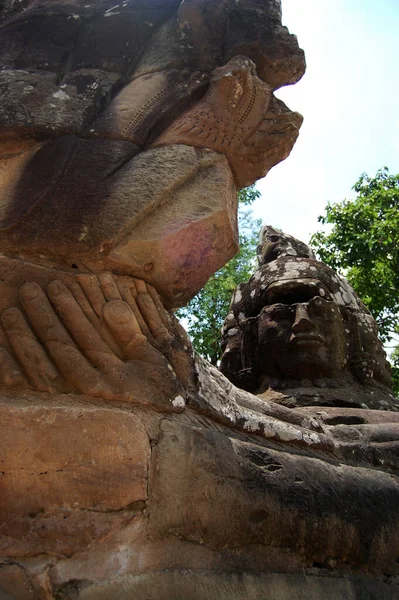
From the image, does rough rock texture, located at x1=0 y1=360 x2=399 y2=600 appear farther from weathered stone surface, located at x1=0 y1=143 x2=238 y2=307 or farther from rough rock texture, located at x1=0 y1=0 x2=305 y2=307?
rough rock texture, located at x1=0 y1=0 x2=305 y2=307

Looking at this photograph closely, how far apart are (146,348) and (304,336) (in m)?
2.49

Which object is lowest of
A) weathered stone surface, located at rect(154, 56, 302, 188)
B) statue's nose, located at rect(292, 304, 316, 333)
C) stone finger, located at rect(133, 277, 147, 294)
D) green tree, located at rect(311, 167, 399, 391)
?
stone finger, located at rect(133, 277, 147, 294)

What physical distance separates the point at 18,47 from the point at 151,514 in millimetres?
2249

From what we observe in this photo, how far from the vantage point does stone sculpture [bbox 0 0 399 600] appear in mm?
1675

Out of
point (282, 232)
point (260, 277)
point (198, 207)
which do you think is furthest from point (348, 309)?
point (198, 207)

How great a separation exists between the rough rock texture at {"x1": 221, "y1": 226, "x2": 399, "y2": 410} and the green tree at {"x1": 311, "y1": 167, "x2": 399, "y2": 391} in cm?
584

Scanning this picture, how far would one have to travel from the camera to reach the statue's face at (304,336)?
4387mm

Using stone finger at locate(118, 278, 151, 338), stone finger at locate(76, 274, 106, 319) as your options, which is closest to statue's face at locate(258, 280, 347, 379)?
stone finger at locate(118, 278, 151, 338)

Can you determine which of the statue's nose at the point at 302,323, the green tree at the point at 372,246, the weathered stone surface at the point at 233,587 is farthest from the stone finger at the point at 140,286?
the green tree at the point at 372,246

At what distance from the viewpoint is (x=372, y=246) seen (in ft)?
36.7

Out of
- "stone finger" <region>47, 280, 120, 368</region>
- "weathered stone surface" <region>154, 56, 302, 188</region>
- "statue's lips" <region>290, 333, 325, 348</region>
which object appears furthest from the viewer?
"statue's lips" <region>290, 333, 325, 348</region>

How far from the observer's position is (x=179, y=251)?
7.81 ft

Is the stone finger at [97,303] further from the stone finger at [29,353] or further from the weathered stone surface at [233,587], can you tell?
the weathered stone surface at [233,587]

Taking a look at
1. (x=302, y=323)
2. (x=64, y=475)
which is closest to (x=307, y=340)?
(x=302, y=323)
